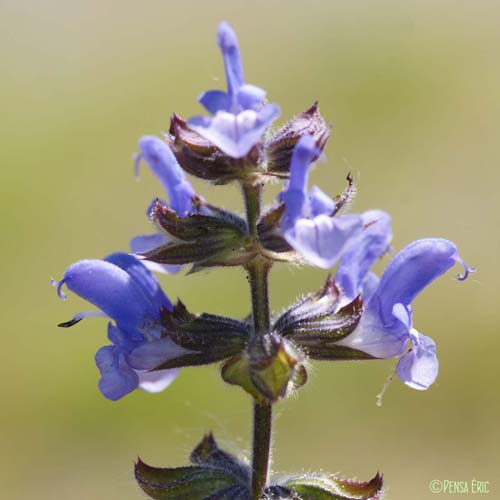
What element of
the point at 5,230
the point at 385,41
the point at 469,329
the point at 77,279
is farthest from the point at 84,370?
the point at 385,41

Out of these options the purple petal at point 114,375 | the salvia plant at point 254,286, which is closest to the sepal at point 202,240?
the salvia plant at point 254,286

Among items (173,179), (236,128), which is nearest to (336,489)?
(173,179)

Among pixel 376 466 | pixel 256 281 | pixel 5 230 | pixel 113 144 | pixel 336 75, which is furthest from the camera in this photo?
pixel 336 75

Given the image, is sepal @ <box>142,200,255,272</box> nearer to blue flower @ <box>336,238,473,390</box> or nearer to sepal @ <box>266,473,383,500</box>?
blue flower @ <box>336,238,473,390</box>

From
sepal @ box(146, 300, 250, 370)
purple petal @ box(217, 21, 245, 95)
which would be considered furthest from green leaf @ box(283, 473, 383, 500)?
purple petal @ box(217, 21, 245, 95)

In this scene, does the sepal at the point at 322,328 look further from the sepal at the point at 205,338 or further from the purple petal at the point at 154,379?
the purple petal at the point at 154,379

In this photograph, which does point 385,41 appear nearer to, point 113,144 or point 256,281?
point 113,144
